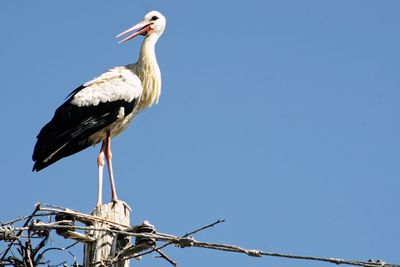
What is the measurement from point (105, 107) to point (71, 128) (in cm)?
52

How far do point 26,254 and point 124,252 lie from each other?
684 millimetres

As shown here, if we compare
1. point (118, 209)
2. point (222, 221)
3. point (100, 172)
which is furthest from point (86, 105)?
point (222, 221)

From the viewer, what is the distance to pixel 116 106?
8.16 meters

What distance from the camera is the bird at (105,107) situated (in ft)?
24.9

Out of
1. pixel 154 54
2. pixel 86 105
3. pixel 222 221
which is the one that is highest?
pixel 154 54

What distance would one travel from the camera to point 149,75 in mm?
8609

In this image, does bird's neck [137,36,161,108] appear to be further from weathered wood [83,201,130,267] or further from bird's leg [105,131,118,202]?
weathered wood [83,201,130,267]

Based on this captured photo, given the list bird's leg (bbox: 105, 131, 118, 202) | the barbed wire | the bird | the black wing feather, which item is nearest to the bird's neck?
the bird

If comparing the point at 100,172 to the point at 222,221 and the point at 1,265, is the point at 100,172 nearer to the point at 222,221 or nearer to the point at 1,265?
the point at 1,265

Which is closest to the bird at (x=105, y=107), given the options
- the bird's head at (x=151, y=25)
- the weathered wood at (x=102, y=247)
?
the bird's head at (x=151, y=25)

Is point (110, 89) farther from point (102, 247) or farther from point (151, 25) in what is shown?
point (102, 247)

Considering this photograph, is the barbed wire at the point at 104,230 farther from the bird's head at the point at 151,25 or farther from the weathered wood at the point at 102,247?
the bird's head at the point at 151,25

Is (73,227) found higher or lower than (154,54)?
lower

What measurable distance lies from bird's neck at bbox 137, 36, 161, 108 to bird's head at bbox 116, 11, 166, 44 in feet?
0.58
